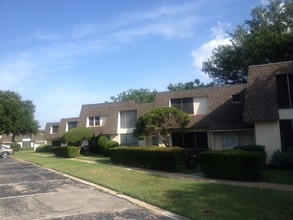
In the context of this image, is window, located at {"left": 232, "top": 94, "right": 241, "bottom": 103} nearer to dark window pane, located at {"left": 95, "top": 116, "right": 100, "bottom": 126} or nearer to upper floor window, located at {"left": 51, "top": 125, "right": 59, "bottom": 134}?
dark window pane, located at {"left": 95, "top": 116, "right": 100, "bottom": 126}

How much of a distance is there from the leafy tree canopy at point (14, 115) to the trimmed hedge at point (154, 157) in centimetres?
4305

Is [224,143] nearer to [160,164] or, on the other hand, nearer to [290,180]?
[160,164]

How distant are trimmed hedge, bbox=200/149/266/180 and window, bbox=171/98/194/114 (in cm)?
1521

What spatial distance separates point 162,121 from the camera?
92.6 ft

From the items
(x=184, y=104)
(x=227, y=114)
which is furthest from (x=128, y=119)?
(x=227, y=114)

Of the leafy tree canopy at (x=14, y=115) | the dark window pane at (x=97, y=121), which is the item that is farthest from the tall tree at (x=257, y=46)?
the leafy tree canopy at (x=14, y=115)

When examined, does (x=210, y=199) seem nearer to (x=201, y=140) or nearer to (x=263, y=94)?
(x=263, y=94)

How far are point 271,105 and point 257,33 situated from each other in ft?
67.2

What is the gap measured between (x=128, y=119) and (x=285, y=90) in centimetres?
1938

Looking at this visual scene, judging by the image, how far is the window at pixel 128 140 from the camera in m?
36.6

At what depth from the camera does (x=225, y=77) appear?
47.0 metres

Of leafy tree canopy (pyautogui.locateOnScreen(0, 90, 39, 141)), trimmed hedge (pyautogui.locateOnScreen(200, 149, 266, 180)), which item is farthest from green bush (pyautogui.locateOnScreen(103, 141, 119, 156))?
leafy tree canopy (pyautogui.locateOnScreen(0, 90, 39, 141))

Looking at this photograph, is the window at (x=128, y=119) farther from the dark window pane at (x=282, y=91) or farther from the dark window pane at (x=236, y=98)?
the dark window pane at (x=282, y=91)

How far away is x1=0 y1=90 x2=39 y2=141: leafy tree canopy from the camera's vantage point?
61.7 m
